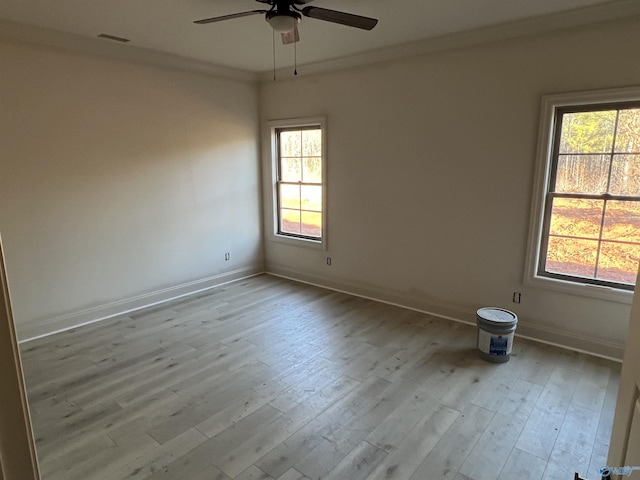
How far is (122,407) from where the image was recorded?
263 centimetres

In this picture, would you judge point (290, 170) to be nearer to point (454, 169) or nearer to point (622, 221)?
point (454, 169)

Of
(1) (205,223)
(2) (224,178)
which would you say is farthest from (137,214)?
(2) (224,178)

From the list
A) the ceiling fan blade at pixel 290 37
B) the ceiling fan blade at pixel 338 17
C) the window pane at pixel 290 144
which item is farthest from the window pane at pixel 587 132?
the window pane at pixel 290 144

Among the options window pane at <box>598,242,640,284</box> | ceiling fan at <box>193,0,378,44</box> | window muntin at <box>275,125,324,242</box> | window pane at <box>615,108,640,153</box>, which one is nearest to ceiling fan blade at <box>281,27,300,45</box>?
ceiling fan at <box>193,0,378,44</box>

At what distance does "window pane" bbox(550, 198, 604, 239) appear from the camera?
325cm

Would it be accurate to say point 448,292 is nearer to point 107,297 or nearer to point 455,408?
point 455,408

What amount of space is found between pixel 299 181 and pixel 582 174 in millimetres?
3183

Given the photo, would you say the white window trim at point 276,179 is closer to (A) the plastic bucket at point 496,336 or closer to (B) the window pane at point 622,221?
(A) the plastic bucket at point 496,336

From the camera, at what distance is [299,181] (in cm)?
528

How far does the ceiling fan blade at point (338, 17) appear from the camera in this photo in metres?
2.50

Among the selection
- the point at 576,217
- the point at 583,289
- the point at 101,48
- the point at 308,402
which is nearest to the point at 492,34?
the point at 576,217

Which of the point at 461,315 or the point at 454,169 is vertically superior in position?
the point at 454,169

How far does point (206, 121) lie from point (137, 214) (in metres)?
1.41

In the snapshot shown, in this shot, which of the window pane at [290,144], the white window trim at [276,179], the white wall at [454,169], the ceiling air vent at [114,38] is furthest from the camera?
the window pane at [290,144]
